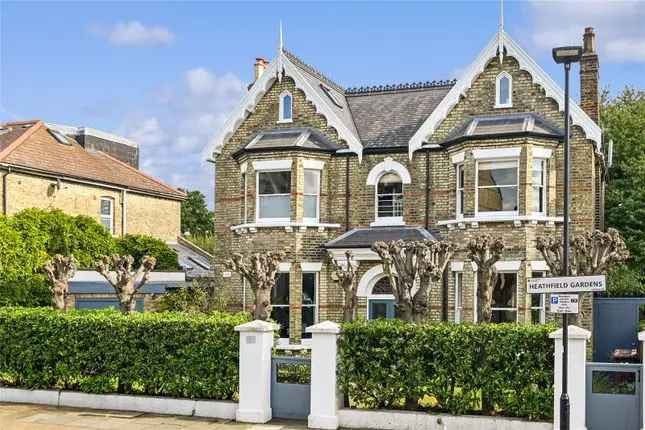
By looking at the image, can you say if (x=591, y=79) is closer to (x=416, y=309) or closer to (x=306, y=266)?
(x=306, y=266)

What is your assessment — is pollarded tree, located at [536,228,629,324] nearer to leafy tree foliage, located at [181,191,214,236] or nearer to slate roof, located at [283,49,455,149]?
slate roof, located at [283,49,455,149]

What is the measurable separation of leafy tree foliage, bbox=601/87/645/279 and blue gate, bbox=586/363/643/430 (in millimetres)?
20548

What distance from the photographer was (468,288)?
2159cm

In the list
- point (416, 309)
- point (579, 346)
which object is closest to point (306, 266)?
point (416, 309)

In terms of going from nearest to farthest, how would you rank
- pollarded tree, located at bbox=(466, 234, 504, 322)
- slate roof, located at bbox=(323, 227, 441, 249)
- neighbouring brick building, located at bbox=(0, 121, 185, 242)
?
pollarded tree, located at bbox=(466, 234, 504, 322), slate roof, located at bbox=(323, 227, 441, 249), neighbouring brick building, located at bbox=(0, 121, 185, 242)

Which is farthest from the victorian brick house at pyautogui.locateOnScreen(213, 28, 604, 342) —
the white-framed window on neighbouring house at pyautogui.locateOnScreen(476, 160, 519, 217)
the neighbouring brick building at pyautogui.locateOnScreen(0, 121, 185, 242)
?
the neighbouring brick building at pyautogui.locateOnScreen(0, 121, 185, 242)

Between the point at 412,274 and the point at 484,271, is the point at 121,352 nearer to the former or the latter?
the point at 412,274

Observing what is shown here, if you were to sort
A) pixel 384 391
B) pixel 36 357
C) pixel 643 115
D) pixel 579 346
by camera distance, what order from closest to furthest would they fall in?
pixel 579 346 < pixel 384 391 < pixel 36 357 < pixel 643 115

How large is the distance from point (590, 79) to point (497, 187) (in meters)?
4.71

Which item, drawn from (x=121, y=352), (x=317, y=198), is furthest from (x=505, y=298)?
(x=121, y=352)

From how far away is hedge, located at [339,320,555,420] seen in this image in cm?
1287

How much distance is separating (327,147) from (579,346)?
12.6 m

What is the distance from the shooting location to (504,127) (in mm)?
21484

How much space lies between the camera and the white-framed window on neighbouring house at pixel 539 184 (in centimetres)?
2134
